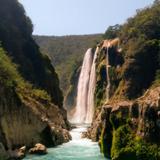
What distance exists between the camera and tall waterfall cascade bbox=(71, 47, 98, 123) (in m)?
99.5

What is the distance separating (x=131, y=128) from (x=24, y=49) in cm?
5178

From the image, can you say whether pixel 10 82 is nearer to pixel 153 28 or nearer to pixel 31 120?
pixel 31 120

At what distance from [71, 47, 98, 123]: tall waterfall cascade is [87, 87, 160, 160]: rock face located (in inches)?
2150

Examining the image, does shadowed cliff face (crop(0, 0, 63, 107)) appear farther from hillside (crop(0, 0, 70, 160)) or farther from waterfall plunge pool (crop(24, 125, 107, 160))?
waterfall plunge pool (crop(24, 125, 107, 160))

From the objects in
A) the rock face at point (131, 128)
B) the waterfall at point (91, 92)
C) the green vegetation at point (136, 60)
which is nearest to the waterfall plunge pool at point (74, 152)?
the rock face at point (131, 128)

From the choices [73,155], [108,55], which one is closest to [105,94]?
[108,55]

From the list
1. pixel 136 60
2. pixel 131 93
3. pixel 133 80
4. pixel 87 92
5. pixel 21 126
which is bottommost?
pixel 87 92

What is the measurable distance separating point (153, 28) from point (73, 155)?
39.8 metres

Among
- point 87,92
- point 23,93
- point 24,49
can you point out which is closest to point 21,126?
point 23,93

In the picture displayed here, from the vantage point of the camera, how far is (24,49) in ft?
294

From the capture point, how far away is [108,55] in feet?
285

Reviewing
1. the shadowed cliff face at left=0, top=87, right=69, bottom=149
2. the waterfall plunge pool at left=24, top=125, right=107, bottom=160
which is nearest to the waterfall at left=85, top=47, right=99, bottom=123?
the shadowed cliff face at left=0, top=87, right=69, bottom=149

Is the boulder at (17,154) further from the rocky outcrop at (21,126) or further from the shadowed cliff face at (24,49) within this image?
the shadowed cliff face at (24,49)

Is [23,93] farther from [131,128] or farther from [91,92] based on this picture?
[91,92]
